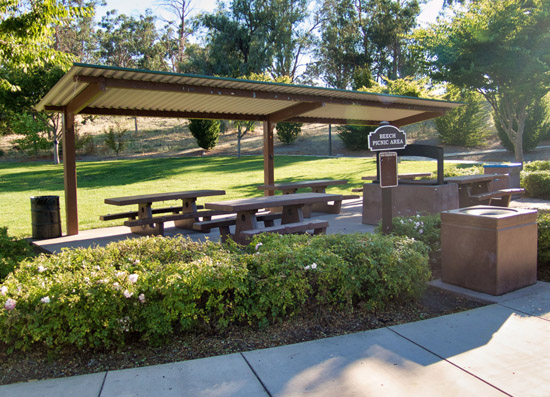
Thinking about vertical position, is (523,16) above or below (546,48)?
above

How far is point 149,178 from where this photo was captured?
2158 cm

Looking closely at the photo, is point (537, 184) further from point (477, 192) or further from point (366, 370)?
point (366, 370)

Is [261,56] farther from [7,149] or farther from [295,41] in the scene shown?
[7,149]

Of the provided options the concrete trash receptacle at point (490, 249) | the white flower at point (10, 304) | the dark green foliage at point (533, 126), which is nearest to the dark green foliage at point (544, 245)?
the concrete trash receptacle at point (490, 249)

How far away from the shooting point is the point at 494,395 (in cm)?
279

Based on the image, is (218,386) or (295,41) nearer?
(218,386)

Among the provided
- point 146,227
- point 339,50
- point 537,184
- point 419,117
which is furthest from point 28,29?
point 339,50

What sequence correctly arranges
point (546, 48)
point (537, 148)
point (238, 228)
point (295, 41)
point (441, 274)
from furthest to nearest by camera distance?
point (295, 41) < point (537, 148) < point (546, 48) < point (238, 228) < point (441, 274)

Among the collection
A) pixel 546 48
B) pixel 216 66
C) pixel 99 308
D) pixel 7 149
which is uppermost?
pixel 216 66

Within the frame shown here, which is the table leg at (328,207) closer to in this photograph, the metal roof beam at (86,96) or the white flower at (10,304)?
the metal roof beam at (86,96)

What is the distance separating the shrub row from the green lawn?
6.59 m

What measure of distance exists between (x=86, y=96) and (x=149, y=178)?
46.8 feet

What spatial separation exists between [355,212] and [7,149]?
107 feet

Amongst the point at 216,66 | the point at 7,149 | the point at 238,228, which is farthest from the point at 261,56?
the point at 238,228
